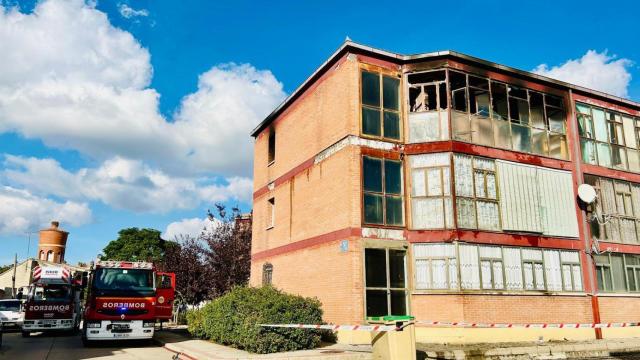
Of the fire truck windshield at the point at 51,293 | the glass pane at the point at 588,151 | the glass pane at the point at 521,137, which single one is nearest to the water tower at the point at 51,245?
the fire truck windshield at the point at 51,293

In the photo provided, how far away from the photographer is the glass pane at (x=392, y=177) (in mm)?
15969

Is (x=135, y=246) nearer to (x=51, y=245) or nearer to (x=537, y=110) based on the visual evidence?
(x=51, y=245)

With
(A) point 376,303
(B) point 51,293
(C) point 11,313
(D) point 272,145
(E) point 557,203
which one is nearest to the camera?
(A) point 376,303

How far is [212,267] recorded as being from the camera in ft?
96.7

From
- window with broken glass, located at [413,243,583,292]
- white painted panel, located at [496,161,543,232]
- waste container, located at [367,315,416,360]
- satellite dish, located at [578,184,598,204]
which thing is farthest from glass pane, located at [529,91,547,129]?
waste container, located at [367,315,416,360]

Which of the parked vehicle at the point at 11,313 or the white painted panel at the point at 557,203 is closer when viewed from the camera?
the white painted panel at the point at 557,203

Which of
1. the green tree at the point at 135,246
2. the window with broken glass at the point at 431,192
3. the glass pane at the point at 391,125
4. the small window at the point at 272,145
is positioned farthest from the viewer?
the green tree at the point at 135,246

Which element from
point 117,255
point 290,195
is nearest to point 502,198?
point 290,195

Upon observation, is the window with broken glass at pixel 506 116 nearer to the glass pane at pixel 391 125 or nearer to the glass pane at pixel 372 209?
the glass pane at pixel 391 125

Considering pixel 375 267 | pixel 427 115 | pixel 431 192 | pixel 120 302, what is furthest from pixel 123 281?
pixel 427 115

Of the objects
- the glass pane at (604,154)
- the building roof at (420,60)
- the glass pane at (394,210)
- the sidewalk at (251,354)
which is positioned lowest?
the sidewalk at (251,354)

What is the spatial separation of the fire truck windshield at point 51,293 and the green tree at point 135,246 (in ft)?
137

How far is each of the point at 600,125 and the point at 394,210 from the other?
9.92 meters

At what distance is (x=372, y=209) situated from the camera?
1562 cm
